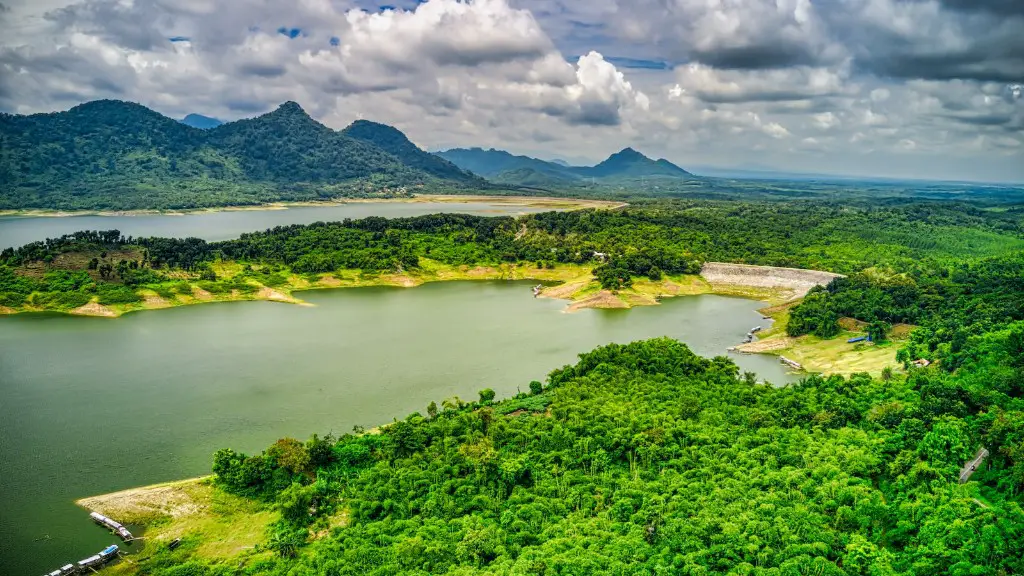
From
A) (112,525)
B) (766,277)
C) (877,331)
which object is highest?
(766,277)

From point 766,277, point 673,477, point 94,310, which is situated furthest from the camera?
point 766,277

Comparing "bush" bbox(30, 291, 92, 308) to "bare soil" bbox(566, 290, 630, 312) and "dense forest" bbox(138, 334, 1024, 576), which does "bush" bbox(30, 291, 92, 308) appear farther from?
"bare soil" bbox(566, 290, 630, 312)

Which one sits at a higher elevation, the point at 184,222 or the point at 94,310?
the point at 184,222

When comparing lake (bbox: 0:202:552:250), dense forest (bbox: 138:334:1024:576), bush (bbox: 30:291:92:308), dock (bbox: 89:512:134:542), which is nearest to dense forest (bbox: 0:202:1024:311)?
bush (bbox: 30:291:92:308)

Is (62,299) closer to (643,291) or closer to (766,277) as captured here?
(643,291)

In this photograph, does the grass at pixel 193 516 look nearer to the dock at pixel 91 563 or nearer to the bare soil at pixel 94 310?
the dock at pixel 91 563

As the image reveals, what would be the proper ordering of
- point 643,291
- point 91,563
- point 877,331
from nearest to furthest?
point 91,563 → point 877,331 → point 643,291

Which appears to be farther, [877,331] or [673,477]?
[877,331]

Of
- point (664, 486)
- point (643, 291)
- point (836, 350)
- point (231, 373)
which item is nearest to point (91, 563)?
point (231, 373)

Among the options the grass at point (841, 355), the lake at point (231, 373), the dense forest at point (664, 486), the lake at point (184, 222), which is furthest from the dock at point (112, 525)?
the lake at point (184, 222)
